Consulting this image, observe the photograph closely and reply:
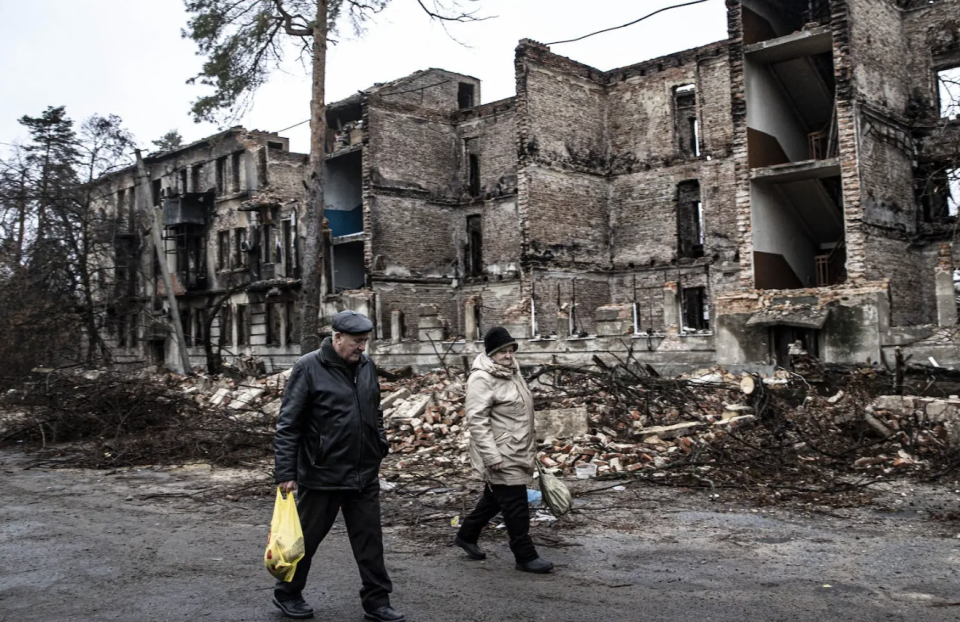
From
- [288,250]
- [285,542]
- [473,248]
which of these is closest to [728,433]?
[285,542]

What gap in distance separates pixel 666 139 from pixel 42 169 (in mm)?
24154

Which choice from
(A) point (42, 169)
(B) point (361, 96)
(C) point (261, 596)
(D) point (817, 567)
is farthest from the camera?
(B) point (361, 96)

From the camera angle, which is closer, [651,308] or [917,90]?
[917,90]

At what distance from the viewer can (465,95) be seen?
128ft

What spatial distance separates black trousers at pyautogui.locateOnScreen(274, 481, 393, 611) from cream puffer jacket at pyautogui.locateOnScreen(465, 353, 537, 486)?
1.16 meters

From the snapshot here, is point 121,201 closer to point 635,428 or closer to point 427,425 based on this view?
point 427,425

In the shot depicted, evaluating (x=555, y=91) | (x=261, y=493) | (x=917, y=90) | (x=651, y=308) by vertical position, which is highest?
(x=555, y=91)

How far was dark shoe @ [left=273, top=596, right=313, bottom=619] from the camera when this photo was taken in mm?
4961

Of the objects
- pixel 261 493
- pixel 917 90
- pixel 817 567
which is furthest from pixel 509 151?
pixel 817 567

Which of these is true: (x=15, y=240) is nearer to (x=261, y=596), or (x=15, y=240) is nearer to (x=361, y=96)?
(x=361, y=96)

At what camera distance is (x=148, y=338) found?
1657 inches

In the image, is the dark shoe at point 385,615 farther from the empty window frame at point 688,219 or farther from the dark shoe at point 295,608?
the empty window frame at point 688,219

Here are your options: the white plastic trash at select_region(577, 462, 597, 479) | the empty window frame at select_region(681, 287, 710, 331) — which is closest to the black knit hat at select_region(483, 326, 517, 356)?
the white plastic trash at select_region(577, 462, 597, 479)

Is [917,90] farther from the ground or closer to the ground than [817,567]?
farther from the ground
